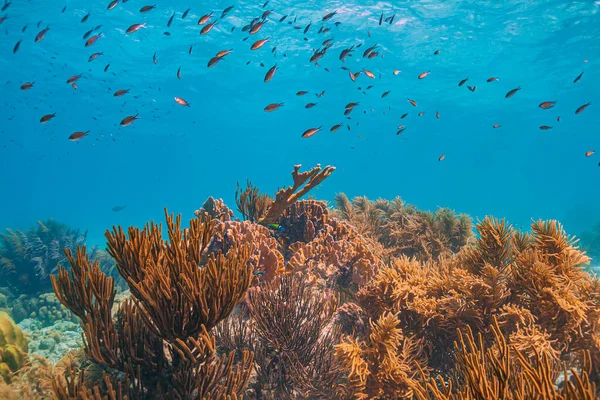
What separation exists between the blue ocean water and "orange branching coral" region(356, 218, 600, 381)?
5340mm

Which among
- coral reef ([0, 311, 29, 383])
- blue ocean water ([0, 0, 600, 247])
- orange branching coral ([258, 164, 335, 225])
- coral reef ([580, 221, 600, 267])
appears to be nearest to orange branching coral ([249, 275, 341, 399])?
orange branching coral ([258, 164, 335, 225])

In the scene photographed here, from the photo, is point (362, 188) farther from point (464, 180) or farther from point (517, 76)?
point (517, 76)

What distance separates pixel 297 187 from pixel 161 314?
4451 millimetres

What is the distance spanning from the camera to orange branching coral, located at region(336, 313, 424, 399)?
354 cm

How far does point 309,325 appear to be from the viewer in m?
3.86

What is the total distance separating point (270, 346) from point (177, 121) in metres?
62.6

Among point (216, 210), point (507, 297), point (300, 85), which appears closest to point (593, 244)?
point (507, 297)

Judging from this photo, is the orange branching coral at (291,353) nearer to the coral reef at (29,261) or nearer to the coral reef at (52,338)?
the coral reef at (52,338)

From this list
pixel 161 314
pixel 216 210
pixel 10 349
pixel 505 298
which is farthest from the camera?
pixel 216 210

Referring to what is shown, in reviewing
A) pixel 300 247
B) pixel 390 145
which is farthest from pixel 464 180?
pixel 300 247

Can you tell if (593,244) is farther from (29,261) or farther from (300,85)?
(300,85)

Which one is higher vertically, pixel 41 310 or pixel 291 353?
pixel 41 310

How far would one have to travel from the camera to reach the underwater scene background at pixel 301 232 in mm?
3072

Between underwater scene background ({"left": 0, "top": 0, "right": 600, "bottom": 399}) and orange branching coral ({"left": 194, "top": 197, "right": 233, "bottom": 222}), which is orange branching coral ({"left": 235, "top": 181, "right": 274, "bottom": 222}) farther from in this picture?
orange branching coral ({"left": 194, "top": 197, "right": 233, "bottom": 222})
